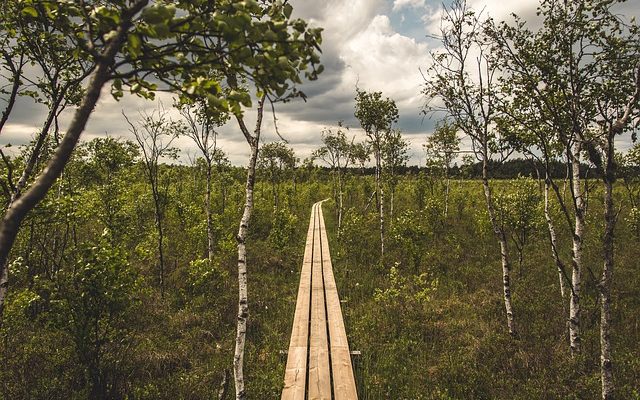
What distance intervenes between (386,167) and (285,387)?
23.1 meters

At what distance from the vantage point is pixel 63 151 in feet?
7.10

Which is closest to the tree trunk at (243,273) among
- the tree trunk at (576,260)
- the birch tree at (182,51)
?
the birch tree at (182,51)

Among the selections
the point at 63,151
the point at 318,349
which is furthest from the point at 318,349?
the point at 63,151

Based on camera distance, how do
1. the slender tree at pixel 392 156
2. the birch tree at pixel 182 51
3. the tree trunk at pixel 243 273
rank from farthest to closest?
the slender tree at pixel 392 156 → the tree trunk at pixel 243 273 → the birch tree at pixel 182 51

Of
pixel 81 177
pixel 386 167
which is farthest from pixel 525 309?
pixel 81 177

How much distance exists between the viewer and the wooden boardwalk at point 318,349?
7.80 m

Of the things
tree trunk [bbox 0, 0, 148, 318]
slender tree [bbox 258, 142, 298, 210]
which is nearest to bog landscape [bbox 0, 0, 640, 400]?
tree trunk [bbox 0, 0, 148, 318]

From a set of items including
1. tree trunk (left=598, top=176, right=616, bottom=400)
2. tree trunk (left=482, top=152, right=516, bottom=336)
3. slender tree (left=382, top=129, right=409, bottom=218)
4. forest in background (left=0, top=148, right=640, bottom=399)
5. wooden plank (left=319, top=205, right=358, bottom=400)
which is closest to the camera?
tree trunk (left=598, top=176, right=616, bottom=400)

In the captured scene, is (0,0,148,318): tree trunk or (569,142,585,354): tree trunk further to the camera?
(569,142,585,354): tree trunk

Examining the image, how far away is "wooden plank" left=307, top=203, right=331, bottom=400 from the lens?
7789 millimetres

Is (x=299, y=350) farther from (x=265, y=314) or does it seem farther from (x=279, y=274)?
(x=279, y=274)

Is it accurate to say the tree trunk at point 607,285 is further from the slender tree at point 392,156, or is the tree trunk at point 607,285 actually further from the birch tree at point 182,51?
the slender tree at point 392,156

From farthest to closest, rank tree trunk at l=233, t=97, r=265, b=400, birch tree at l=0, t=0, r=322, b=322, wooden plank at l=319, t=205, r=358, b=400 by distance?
wooden plank at l=319, t=205, r=358, b=400 → tree trunk at l=233, t=97, r=265, b=400 → birch tree at l=0, t=0, r=322, b=322

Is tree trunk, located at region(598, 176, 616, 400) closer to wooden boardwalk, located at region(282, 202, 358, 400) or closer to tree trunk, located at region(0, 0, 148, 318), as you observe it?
wooden boardwalk, located at region(282, 202, 358, 400)
